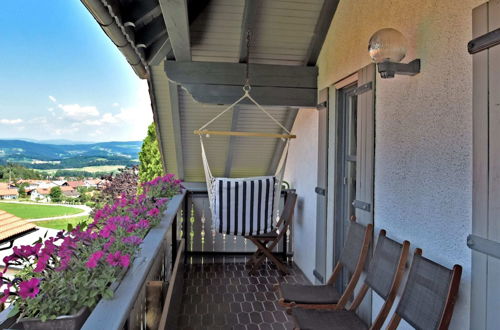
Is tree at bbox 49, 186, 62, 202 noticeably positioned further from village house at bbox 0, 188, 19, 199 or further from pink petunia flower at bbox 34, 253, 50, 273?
pink petunia flower at bbox 34, 253, 50, 273

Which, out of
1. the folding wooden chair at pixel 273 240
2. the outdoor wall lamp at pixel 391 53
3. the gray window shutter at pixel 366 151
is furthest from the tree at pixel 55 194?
the outdoor wall lamp at pixel 391 53

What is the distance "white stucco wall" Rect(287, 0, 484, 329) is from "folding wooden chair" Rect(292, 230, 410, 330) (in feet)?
0.34

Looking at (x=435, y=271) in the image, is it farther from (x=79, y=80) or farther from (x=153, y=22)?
(x=79, y=80)

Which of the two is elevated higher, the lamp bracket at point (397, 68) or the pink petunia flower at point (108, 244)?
the lamp bracket at point (397, 68)

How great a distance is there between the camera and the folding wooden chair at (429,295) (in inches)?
59.1

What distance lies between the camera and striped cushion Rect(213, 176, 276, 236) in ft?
12.2

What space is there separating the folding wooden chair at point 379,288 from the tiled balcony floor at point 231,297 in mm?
904

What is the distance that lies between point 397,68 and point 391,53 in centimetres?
9

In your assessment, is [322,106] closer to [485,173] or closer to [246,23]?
[246,23]

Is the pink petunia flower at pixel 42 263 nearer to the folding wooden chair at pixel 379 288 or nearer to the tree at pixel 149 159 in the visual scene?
the folding wooden chair at pixel 379 288

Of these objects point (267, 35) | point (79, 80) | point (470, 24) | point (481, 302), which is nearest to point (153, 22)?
point (267, 35)

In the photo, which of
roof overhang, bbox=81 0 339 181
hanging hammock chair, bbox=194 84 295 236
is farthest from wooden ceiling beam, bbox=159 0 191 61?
hanging hammock chair, bbox=194 84 295 236

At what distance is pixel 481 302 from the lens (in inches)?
56.7

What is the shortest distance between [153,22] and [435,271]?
11.3 feet
